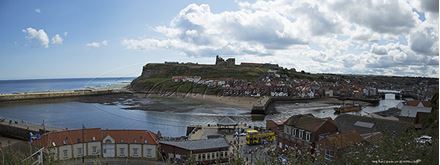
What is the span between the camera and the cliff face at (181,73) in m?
91.6

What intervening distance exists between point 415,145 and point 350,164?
1.04m

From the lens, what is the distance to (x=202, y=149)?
17141 millimetres

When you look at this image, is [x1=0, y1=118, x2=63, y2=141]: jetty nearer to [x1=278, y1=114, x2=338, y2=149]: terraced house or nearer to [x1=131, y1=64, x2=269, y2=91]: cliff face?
[x1=278, y1=114, x2=338, y2=149]: terraced house

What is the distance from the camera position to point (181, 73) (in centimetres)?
10438

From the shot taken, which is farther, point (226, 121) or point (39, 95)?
point (39, 95)

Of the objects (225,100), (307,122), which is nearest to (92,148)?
(307,122)

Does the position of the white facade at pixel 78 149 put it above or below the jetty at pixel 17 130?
above

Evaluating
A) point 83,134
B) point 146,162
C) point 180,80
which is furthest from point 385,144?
point 180,80

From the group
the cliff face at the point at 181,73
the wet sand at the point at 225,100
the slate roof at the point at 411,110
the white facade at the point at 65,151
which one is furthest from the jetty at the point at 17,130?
the cliff face at the point at 181,73

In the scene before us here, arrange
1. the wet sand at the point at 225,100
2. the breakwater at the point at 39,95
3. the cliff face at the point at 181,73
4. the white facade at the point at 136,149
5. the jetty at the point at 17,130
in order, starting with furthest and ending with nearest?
the cliff face at the point at 181,73 < the breakwater at the point at 39,95 < the wet sand at the point at 225,100 < the jetty at the point at 17,130 < the white facade at the point at 136,149

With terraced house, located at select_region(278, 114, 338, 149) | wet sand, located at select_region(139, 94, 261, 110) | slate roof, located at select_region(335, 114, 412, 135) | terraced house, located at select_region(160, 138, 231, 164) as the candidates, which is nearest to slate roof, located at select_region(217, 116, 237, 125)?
slate roof, located at select_region(335, 114, 412, 135)

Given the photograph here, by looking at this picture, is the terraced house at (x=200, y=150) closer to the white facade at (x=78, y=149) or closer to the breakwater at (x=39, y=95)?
the white facade at (x=78, y=149)

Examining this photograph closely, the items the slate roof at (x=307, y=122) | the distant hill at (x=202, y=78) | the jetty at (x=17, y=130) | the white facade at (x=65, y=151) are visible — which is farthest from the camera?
the distant hill at (x=202, y=78)

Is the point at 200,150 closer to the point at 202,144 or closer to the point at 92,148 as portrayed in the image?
the point at 202,144
